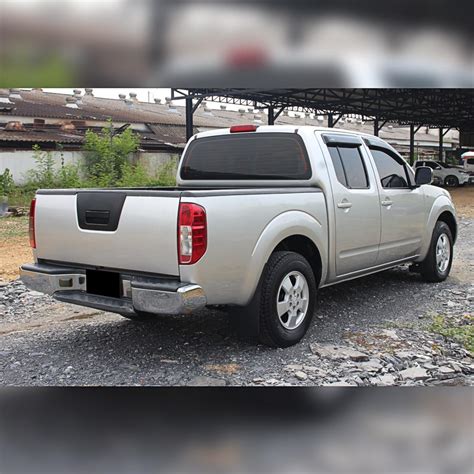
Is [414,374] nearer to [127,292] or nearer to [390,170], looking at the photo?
[127,292]

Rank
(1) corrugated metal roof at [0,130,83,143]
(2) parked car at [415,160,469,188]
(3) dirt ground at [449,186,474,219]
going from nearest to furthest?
(3) dirt ground at [449,186,474,219] < (1) corrugated metal roof at [0,130,83,143] < (2) parked car at [415,160,469,188]

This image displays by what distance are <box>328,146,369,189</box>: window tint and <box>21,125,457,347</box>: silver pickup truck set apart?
0.04ft

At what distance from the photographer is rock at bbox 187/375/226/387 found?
11.6 feet

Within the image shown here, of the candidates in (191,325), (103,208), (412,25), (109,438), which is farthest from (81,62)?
(191,325)

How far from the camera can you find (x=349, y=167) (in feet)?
16.9

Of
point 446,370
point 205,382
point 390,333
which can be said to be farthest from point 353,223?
point 205,382

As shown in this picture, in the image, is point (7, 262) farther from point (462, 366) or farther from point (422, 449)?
point (422, 449)

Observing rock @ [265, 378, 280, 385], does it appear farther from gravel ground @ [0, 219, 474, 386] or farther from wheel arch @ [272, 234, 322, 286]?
wheel arch @ [272, 234, 322, 286]

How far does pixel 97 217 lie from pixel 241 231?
1039 millimetres

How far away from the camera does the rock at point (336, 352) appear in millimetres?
4078

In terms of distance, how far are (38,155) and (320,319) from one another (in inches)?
674

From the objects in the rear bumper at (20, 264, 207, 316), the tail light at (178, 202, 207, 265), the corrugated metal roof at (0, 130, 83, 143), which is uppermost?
the corrugated metal roof at (0, 130, 83, 143)

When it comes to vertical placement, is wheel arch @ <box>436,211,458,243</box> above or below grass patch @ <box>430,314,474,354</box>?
above

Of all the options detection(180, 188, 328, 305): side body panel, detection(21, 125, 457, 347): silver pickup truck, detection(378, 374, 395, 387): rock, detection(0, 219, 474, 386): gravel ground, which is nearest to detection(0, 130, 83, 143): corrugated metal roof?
detection(0, 219, 474, 386): gravel ground
